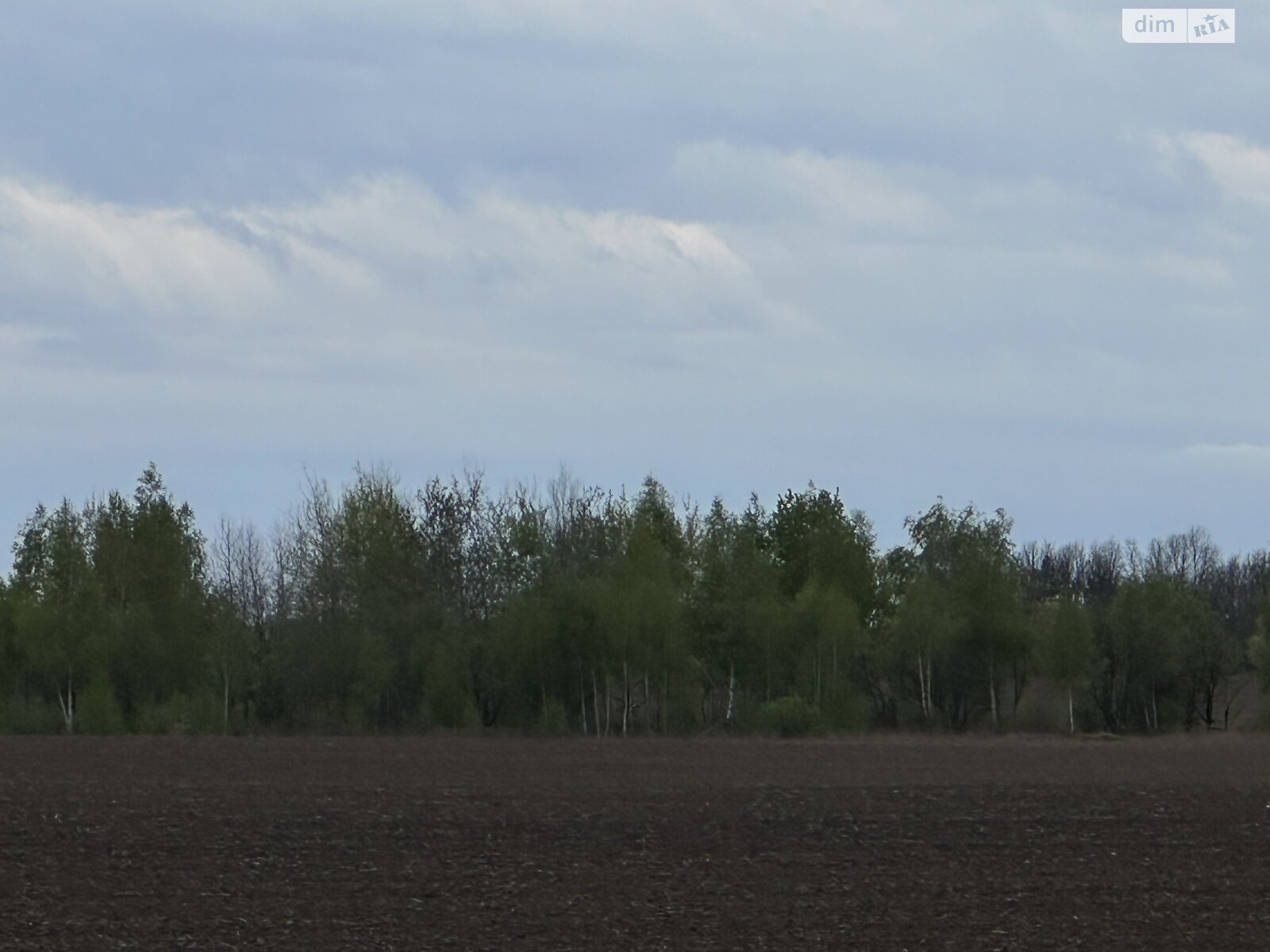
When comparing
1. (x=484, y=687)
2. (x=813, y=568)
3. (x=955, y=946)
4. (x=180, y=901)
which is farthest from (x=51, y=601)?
(x=955, y=946)

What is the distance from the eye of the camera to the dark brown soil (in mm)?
15812

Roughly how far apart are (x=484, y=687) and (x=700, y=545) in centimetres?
1483

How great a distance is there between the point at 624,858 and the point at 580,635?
3685 cm

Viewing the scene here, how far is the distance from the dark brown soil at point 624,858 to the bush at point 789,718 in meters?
21.5

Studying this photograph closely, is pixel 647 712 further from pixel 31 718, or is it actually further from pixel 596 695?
pixel 31 718

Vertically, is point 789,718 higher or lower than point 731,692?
lower

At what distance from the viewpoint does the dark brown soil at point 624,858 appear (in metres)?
15.8

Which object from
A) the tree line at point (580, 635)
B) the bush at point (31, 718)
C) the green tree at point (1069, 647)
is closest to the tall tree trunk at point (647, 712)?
the tree line at point (580, 635)

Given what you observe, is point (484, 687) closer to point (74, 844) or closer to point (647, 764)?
point (647, 764)

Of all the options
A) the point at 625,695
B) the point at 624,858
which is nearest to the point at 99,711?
the point at 625,695

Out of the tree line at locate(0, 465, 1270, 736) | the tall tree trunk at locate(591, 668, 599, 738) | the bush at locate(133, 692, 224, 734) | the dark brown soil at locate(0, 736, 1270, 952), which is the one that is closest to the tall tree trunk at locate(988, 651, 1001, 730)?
the tree line at locate(0, 465, 1270, 736)

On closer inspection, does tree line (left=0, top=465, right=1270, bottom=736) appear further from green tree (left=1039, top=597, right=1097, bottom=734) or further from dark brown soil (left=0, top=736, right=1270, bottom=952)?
dark brown soil (left=0, top=736, right=1270, bottom=952)

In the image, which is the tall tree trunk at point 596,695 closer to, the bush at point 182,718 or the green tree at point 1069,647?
the bush at point 182,718

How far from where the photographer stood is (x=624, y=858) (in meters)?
20.4
